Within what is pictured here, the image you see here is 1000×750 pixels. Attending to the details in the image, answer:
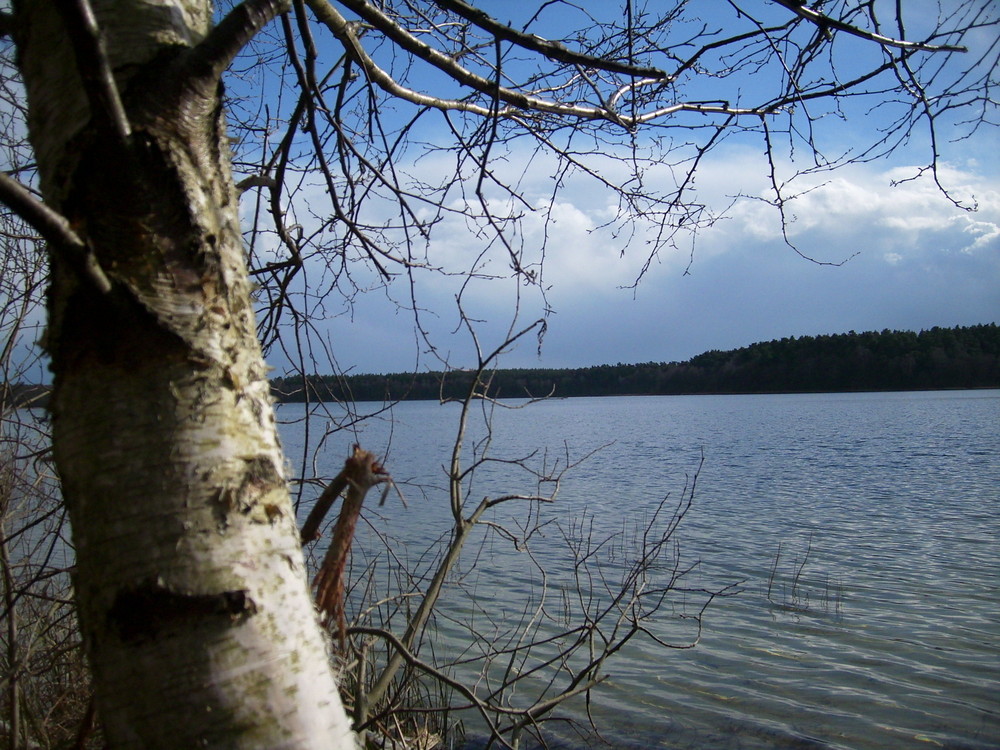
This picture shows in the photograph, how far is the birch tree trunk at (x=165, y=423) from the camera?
1005 mm

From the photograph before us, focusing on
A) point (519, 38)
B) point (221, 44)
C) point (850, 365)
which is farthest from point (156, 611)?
point (850, 365)

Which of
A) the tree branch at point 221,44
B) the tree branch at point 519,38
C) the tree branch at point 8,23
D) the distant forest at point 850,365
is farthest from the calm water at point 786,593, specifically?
the distant forest at point 850,365

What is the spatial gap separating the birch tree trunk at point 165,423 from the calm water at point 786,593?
7.49 feet

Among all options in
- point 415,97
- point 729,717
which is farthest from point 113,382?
point 729,717

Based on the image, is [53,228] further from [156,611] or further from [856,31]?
[856,31]

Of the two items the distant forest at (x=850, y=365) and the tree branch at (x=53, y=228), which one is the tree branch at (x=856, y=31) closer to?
the tree branch at (x=53, y=228)

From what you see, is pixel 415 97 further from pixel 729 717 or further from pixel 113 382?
pixel 729 717

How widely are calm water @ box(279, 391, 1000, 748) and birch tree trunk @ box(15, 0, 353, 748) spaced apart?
89.9 inches

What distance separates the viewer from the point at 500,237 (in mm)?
2770

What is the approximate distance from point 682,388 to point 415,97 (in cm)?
8243

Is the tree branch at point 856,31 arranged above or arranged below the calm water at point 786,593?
above

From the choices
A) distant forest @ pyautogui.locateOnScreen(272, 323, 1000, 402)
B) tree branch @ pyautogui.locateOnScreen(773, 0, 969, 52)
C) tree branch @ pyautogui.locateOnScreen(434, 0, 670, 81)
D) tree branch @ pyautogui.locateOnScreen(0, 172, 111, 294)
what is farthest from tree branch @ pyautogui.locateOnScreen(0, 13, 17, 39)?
distant forest @ pyautogui.locateOnScreen(272, 323, 1000, 402)

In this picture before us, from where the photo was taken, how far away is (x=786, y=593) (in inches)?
372

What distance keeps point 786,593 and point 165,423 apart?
9651mm
